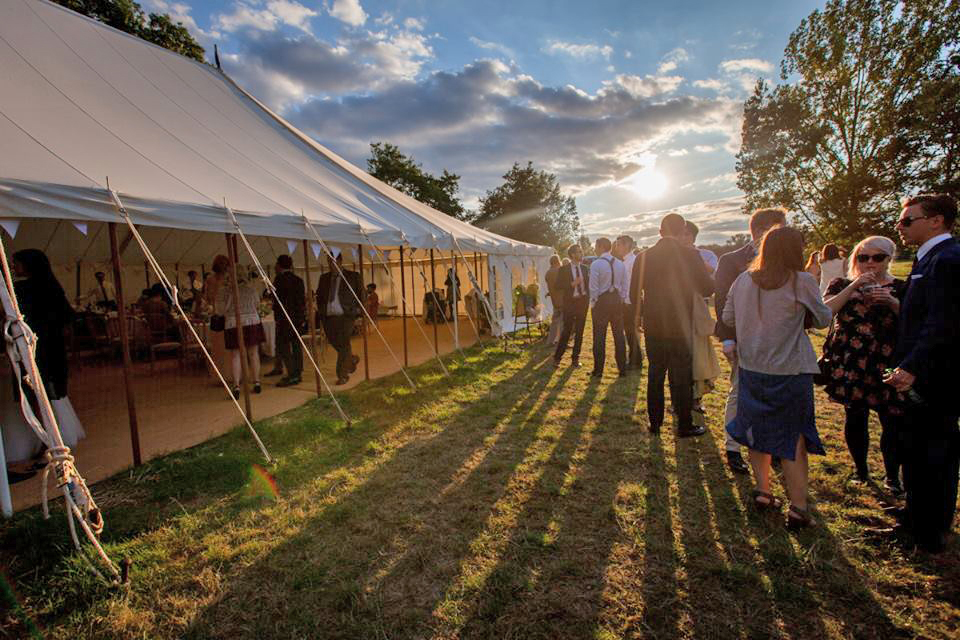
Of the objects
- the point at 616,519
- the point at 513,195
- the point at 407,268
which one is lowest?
the point at 616,519

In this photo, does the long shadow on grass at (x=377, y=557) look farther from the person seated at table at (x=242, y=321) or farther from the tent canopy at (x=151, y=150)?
the person seated at table at (x=242, y=321)

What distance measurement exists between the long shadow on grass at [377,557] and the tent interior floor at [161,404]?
1478 mm

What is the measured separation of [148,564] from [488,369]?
467 cm

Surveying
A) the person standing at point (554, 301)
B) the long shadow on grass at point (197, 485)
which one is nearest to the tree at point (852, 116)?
the person standing at point (554, 301)

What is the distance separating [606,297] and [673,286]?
6.75 ft

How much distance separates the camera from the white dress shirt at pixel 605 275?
512 centimetres

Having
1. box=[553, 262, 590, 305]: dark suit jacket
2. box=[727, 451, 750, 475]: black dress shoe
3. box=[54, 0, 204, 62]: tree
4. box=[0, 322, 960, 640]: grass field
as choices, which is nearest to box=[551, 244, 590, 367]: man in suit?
box=[553, 262, 590, 305]: dark suit jacket

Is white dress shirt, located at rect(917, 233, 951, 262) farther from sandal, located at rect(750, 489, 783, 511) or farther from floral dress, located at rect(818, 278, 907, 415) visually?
sandal, located at rect(750, 489, 783, 511)

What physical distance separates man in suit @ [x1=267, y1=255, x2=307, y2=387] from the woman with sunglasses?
5161mm

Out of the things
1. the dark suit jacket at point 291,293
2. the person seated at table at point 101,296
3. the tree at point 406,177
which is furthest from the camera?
the tree at point 406,177

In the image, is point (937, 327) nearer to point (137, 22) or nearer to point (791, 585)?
point (791, 585)

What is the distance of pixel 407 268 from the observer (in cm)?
1526

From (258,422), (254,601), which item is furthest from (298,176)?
(254,601)

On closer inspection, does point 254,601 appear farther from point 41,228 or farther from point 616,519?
point 41,228
